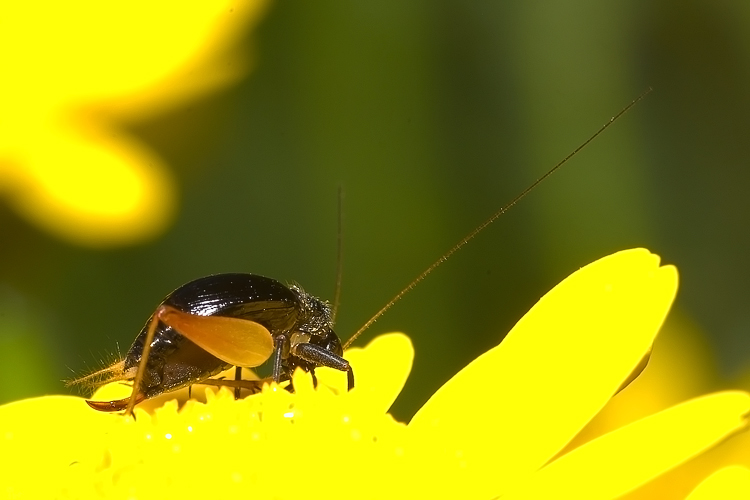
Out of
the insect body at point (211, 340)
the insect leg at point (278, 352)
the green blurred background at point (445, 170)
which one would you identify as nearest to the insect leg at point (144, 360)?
the insect body at point (211, 340)

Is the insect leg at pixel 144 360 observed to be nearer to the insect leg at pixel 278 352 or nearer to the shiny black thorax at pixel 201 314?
the shiny black thorax at pixel 201 314

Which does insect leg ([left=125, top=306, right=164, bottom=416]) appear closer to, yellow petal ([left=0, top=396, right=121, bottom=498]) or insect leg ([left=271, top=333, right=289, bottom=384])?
yellow petal ([left=0, top=396, right=121, bottom=498])

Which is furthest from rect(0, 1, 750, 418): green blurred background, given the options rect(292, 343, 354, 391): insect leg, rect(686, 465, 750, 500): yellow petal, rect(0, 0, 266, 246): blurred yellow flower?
rect(686, 465, 750, 500): yellow petal

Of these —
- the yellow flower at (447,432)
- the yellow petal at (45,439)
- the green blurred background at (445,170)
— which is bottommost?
the yellow petal at (45,439)

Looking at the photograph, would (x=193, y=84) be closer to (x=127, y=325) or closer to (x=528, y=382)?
(x=127, y=325)

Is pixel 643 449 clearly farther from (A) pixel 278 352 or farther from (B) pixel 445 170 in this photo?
(B) pixel 445 170

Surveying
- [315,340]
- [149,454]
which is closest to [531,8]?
[315,340]

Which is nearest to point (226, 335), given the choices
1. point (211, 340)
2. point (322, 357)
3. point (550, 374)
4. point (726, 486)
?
point (211, 340)
